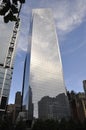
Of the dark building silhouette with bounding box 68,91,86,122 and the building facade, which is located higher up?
the building facade

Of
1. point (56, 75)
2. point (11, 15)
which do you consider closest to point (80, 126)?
point (11, 15)

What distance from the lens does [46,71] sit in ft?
431

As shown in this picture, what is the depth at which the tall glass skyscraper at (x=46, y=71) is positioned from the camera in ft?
359

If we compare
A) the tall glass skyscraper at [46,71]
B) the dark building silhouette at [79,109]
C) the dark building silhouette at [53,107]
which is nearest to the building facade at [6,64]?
the tall glass skyscraper at [46,71]

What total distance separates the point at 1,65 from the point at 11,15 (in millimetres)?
81254

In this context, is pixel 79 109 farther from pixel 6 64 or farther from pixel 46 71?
pixel 6 64

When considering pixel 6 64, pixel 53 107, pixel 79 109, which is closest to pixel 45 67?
pixel 53 107

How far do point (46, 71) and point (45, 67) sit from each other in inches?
154

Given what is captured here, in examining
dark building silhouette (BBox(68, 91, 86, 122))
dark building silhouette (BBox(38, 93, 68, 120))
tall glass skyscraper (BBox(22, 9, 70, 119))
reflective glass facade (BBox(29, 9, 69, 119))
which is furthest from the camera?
reflective glass facade (BBox(29, 9, 69, 119))

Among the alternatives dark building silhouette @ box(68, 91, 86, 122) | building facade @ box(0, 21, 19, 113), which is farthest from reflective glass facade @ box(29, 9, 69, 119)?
building facade @ box(0, 21, 19, 113)

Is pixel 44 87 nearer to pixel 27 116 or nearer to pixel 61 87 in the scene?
pixel 61 87

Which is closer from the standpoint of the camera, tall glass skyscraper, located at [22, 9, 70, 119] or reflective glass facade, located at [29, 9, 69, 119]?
tall glass skyscraper, located at [22, 9, 70, 119]

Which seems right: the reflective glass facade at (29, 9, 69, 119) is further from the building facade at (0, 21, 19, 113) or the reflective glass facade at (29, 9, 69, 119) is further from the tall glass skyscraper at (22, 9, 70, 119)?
the building facade at (0, 21, 19, 113)

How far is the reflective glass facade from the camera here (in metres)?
110
